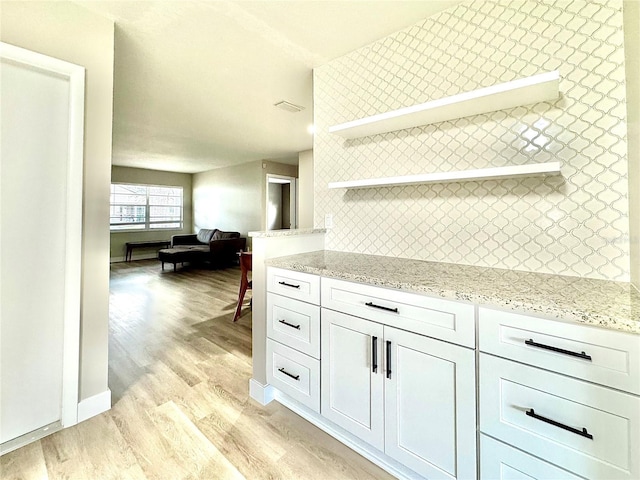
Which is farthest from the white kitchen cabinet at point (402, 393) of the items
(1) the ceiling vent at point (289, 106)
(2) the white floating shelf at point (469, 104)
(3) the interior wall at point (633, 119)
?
(1) the ceiling vent at point (289, 106)

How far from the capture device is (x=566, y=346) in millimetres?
897

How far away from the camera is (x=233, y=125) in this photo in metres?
4.22

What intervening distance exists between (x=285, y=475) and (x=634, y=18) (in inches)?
94.7

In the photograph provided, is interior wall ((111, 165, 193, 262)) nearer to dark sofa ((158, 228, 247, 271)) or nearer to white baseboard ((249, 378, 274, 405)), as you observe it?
dark sofa ((158, 228, 247, 271))

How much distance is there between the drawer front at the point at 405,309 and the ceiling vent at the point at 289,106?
8.53 feet

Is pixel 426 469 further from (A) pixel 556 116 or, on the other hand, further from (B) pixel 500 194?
(A) pixel 556 116

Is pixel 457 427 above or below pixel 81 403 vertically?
above

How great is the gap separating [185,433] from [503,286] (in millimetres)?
1758

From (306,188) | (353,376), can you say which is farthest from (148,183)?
(353,376)

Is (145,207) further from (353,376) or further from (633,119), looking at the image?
(633,119)

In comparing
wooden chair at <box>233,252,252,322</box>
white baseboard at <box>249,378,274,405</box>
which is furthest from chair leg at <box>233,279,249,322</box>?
white baseboard at <box>249,378,274,405</box>

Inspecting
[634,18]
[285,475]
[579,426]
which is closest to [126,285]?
[285,475]

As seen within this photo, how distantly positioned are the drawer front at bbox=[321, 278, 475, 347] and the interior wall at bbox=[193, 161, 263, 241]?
575 cm

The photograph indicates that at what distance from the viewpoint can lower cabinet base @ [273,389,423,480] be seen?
4.36 ft
